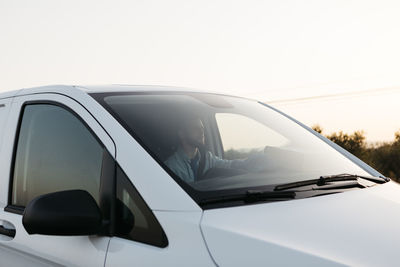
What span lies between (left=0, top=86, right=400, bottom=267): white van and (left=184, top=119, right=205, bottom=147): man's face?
1 centimetres

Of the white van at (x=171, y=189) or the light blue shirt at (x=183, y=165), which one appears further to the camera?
the light blue shirt at (x=183, y=165)

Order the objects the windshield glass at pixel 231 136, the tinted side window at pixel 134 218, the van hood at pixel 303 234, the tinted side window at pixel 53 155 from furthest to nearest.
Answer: the tinted side window at pixel 53 155
the windshield glass at pixel 231 136
the tinted side window at pixel 134 218
the van hood at pixel 303 234

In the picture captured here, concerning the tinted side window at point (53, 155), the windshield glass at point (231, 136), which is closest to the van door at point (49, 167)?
the tinted side window at point (53, 155)

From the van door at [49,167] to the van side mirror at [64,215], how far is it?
0.10m

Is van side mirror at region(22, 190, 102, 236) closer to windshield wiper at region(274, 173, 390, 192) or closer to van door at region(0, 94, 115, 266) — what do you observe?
van door at region(0, 94, 115, 266)

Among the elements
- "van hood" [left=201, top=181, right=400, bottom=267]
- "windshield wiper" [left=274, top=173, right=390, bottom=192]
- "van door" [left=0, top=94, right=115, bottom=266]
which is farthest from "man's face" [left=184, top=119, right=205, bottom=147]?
"van hood" [left=201, top=181, right=400, bottom=267]

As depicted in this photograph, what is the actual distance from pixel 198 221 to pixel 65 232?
52cm

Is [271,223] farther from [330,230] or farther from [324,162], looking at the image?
[324,162]

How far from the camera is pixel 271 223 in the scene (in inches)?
73.0

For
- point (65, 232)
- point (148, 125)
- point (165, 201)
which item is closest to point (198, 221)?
point (165, 201)

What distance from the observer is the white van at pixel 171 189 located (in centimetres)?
180

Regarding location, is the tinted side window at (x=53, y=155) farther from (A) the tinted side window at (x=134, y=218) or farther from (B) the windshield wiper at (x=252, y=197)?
(B) the windshield wiper at (x=252, y=197)

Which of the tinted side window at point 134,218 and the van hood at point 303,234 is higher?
the van hood at point 303,234

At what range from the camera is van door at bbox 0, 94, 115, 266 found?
2197 mm
